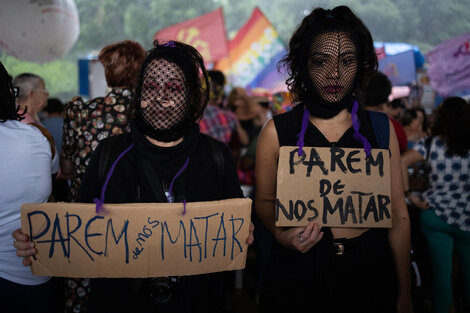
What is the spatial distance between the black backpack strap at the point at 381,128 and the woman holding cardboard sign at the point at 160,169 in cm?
70

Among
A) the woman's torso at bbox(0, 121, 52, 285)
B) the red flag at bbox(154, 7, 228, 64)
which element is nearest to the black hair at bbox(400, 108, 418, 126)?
the red flag at bbox(154, 7, 228, 64)

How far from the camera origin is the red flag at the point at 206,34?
8.39 m

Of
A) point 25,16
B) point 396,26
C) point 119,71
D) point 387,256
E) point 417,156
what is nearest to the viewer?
point 387,256

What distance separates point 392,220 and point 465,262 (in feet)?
6.27

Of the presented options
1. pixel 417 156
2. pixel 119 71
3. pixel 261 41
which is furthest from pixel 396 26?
pixel 119 71

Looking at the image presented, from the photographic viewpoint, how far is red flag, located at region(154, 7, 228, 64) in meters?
8.39

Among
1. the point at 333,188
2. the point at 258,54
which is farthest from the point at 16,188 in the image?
the point at 258,54

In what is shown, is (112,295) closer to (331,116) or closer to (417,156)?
(331,116)

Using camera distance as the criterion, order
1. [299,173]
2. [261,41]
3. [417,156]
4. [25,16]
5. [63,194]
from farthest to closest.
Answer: [261,41] → [25,16] → [63,194] → [417,156] → [299,173]

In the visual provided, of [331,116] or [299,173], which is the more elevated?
[331,116]

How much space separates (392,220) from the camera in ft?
6.42

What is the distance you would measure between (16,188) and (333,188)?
1.39 metres

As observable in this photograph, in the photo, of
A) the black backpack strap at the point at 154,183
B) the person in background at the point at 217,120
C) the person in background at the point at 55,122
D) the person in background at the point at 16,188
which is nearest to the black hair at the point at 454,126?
the person in background at the point at 217,120

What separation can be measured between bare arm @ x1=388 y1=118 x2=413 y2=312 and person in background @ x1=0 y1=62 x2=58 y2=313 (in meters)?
1.62
